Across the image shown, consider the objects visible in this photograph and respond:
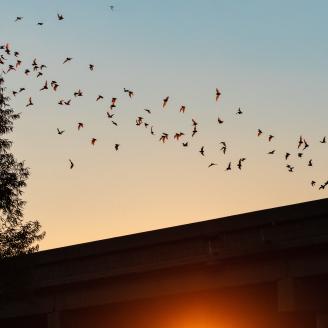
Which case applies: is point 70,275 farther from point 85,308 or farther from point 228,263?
point 228,263

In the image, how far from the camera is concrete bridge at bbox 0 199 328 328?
38.9 m

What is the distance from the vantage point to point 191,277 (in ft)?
142

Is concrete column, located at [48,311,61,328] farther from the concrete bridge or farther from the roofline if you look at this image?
the roofline

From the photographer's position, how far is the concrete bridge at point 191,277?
128 ft

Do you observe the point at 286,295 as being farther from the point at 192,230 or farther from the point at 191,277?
the point at 191,277

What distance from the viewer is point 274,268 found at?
40031 millimetres

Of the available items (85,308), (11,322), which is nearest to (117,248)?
(85,308)

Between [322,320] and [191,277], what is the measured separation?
6386mm

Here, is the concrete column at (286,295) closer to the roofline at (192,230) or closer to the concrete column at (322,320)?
the concrete column at (322,320)

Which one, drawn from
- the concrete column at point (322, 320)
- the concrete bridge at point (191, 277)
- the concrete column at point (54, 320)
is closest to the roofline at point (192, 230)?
the concrete bridge at point (191, 277)

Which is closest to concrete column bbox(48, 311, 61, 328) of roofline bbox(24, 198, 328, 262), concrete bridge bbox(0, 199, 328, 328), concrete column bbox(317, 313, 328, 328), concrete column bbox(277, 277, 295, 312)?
concrete bridge bbox(0, 199, 328, 328)

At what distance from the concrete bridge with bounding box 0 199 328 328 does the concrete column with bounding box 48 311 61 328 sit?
0.05 meters

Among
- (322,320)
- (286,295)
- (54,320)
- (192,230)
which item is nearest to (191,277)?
(192,230)

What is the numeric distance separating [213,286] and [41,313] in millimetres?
11570
